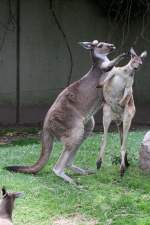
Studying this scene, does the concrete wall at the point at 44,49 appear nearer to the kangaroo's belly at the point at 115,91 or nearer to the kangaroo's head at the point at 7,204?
the kangaroo's belly at the point at 115,91

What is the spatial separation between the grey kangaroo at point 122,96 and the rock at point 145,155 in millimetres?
257

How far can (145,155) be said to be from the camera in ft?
26.8

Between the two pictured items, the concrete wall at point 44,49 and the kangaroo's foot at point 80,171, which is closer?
the kangaroo's foot at point 80,171

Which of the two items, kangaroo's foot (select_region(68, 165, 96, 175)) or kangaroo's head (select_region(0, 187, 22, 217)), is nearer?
kangaroo's head (select_region(0, 187, 22, 217))

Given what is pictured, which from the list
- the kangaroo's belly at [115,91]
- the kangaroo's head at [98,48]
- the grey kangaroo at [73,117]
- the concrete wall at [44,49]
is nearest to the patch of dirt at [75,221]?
the grey kangaroo at [73,117]

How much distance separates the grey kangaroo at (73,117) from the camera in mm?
7858

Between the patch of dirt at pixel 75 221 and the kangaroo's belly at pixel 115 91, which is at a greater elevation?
the kangaroo's belly at pixel 115 91

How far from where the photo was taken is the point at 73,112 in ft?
26.3

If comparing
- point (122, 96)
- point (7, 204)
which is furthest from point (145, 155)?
point (7, 204)

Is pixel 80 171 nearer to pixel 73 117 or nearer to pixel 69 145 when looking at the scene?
pixel 69 145

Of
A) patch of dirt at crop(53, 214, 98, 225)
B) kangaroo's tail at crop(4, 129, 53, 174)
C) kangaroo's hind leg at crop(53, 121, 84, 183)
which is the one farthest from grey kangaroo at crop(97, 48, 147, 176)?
patch of dirt at crop(53, 214, 98, 225)

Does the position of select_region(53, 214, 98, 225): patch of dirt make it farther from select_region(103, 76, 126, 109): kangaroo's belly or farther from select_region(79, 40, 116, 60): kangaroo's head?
select_region(79, 40, 116, 60): kangaroo's head

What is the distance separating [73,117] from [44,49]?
661 centimetres

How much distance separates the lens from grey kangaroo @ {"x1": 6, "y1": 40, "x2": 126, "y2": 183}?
25.8ft
